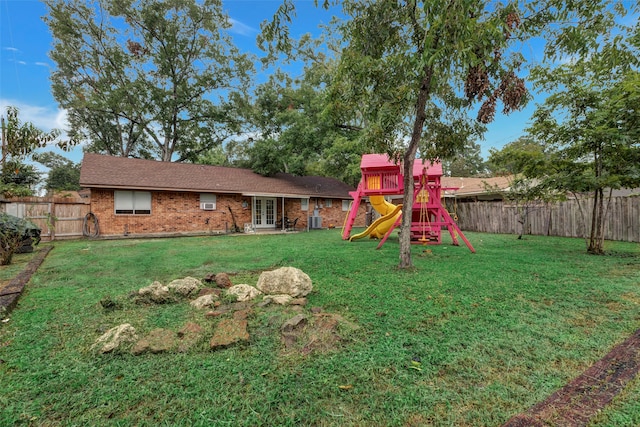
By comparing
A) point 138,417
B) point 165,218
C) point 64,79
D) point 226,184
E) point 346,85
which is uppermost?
point 64,79

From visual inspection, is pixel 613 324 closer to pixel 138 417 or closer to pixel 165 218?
pixel 138 417

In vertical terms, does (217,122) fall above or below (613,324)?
above

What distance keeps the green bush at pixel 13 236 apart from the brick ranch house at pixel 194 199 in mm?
3834

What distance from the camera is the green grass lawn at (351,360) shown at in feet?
5.90

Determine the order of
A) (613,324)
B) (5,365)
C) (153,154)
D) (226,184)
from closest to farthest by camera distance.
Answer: (5,365), (613,324), (226,184), (153,154)

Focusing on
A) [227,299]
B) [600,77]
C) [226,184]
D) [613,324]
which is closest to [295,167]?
[226,184]

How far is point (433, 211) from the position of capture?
10281mm

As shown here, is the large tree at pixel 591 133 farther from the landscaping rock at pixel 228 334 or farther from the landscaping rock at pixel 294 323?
the landscaping rock at pixel 228 334

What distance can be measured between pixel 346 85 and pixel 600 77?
249 inches

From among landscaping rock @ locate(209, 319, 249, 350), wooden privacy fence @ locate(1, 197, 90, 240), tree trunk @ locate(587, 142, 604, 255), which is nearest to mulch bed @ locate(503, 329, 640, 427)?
landscaping rock @ locate(209, 319, 249, 350)

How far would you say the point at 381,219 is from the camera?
11250 mm

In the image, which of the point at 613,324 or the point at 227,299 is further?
the point at 227,299

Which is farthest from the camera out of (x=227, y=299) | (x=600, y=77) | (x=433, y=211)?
(x=433, y=211)

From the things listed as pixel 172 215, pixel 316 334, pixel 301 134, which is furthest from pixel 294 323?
pixel 301 134
